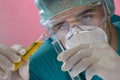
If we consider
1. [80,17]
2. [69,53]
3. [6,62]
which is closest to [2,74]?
[6,62]

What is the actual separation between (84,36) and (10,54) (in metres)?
0.30

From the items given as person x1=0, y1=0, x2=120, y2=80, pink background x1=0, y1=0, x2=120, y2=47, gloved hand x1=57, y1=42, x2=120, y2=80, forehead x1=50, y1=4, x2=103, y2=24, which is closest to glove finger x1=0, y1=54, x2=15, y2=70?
person x1=0, y1=0, x2=120, y2=80

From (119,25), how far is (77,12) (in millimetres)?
386

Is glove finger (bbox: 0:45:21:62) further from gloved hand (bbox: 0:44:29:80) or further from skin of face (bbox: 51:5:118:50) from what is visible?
skin of face (bbox: 51:5:118:50)

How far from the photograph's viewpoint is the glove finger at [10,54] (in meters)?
1.07

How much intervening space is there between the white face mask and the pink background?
1.37m

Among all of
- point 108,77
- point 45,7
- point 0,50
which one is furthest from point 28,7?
point 108,77

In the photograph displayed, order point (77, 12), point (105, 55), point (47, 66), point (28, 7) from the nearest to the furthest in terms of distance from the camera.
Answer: point (105, 55), point (77, 12), point (47, 66), point (28, 7)

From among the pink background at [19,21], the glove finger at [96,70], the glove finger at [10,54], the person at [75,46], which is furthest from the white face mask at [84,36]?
the pink background at [19,21]

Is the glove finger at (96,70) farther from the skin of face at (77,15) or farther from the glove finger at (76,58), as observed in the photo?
the skin of face at (77,15)

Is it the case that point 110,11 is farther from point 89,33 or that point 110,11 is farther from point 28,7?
point 28,7

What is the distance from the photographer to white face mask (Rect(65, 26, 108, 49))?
1061mm

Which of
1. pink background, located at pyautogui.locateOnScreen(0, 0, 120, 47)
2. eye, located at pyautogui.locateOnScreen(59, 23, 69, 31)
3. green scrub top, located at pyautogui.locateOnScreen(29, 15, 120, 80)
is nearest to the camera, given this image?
eye, located at pyautogui.locateOnScreen(59, 23, 69, 31)

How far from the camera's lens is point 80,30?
3.64 ft
